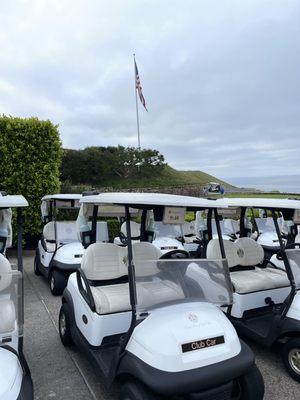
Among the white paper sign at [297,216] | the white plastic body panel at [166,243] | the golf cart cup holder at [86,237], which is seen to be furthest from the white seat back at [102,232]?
the white paper sign at [297,216]

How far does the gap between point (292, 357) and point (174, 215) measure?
1633mm

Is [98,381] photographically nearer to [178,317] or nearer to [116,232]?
[178,317]

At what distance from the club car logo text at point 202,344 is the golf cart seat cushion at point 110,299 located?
2.97 feet

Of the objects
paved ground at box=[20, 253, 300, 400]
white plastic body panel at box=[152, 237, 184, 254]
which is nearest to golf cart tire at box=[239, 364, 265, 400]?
paved ground at box=[20, 253, 300, 400]

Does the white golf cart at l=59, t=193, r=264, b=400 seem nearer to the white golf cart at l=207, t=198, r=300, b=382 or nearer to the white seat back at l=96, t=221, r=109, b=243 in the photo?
the white golf cart at l=207, t=198, r=300, b=382

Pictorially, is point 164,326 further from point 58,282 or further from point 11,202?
point 58,282

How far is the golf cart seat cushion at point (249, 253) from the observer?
410 cm

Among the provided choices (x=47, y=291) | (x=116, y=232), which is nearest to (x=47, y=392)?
(x=47, y=291)

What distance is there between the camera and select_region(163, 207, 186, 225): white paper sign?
2.50m

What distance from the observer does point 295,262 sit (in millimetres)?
3145

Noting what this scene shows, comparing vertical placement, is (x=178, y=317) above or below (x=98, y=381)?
above

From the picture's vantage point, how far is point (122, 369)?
2.15 metres

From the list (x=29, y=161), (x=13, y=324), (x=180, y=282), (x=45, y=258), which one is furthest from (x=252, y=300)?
(x=29, y=161)

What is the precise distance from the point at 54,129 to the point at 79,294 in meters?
6.20
